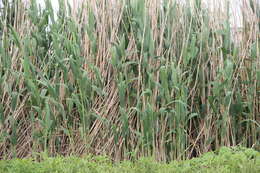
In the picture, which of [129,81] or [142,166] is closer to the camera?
[142,166]

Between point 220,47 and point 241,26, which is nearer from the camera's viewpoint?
point 220,47

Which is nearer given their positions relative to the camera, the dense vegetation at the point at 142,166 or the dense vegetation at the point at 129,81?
the dense vegetation at the point at 142,166

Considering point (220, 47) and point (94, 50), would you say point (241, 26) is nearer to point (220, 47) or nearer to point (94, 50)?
point (220, 47)

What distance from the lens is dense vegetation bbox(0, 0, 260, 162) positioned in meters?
3.53

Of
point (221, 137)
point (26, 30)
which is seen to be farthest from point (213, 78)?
point (26, 30)

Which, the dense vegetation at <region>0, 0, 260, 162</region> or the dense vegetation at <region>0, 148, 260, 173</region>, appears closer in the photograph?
the dense vegetation at <region>0, 148, 260, 173</region>

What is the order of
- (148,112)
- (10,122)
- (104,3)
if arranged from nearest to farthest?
(148,112)
(10,122)
(104,3)

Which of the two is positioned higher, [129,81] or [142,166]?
[129,81]

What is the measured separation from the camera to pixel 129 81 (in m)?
3.57

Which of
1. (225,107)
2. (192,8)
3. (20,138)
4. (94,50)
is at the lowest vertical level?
(20,138)

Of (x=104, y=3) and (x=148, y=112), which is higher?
(x=104, y=3)

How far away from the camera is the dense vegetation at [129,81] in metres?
3.53

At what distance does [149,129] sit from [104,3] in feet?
4.00

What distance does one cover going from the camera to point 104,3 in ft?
12.8
